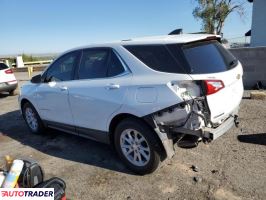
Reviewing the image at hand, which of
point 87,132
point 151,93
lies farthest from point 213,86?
point 87,132

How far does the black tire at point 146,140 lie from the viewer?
3.96m

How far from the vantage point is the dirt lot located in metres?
3.74

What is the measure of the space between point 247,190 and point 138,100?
170cm

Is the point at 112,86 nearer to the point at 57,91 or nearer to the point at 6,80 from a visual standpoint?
the point at 57,91

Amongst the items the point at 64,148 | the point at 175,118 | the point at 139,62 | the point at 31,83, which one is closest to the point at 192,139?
the point at 175,118

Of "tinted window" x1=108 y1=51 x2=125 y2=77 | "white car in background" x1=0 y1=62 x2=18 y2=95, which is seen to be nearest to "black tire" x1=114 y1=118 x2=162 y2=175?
"tinted window" x1=108 y1=51 x2=125 y2=77

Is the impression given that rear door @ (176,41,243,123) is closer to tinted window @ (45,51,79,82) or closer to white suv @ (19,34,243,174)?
white suv @ (19,34,243,174)

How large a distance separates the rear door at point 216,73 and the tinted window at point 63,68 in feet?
6.99

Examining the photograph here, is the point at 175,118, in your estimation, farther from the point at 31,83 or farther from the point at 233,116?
the point at 31,83

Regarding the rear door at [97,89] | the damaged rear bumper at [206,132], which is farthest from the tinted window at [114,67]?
the damaged rear bumper at [206,132]

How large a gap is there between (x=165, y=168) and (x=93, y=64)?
193 centimetres

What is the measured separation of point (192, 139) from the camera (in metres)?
3.83

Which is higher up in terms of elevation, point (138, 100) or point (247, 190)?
point (138, 100)

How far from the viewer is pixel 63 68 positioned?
213 inches
